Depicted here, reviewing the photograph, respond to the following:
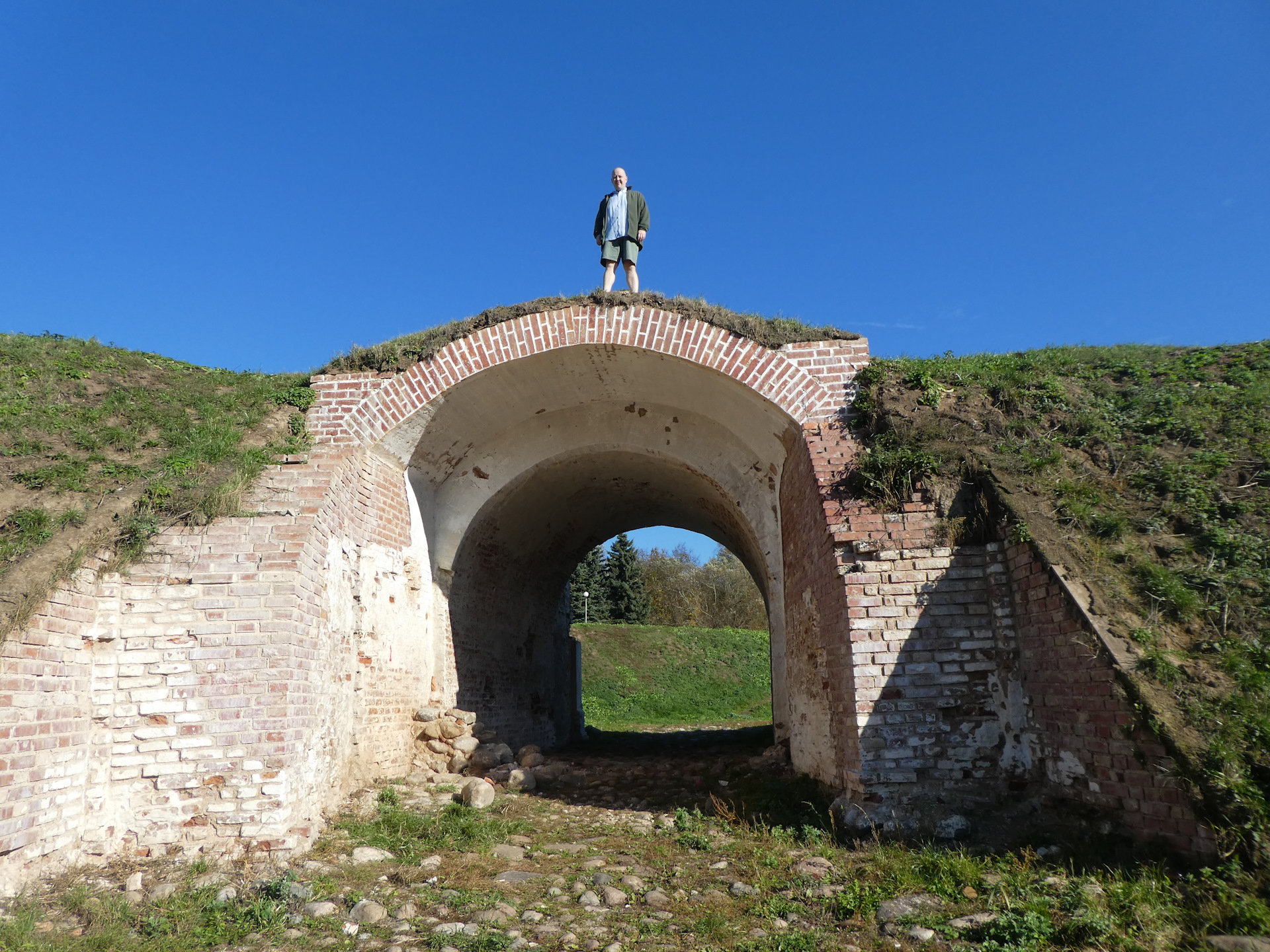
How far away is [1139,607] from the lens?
4.81m

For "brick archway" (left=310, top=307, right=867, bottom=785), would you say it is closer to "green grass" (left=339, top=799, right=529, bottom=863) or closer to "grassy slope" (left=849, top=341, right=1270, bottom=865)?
"grassy slope" (left=849, top=341, right=1270, bottom=865)

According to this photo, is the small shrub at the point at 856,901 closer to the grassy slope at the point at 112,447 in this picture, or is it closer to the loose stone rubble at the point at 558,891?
the loose stone rubble at the point at 558,891

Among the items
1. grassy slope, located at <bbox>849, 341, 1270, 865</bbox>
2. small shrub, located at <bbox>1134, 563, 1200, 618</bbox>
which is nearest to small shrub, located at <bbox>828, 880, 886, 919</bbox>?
grassy slope, located at <bbox>849, 341, 1270, 865</bbox>

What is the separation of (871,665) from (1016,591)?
119 cm

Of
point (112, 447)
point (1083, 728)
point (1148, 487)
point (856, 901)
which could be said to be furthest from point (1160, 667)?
point (112, 447)

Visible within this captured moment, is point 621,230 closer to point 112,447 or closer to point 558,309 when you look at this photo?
point 558,309

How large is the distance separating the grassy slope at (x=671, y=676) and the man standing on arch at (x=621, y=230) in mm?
13723

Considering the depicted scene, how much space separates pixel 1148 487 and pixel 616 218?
6.15 meters

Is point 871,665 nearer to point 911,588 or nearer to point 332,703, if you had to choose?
point 911,588

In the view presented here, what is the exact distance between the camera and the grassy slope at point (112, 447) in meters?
5.40

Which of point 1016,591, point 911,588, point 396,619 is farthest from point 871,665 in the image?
point 396,619

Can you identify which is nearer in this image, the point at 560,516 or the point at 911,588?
the point at 911,588

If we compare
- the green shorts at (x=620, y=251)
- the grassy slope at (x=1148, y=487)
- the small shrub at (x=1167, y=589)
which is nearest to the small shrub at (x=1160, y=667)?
the grassy slope at (x=1148, y=487)

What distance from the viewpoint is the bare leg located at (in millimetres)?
8688
